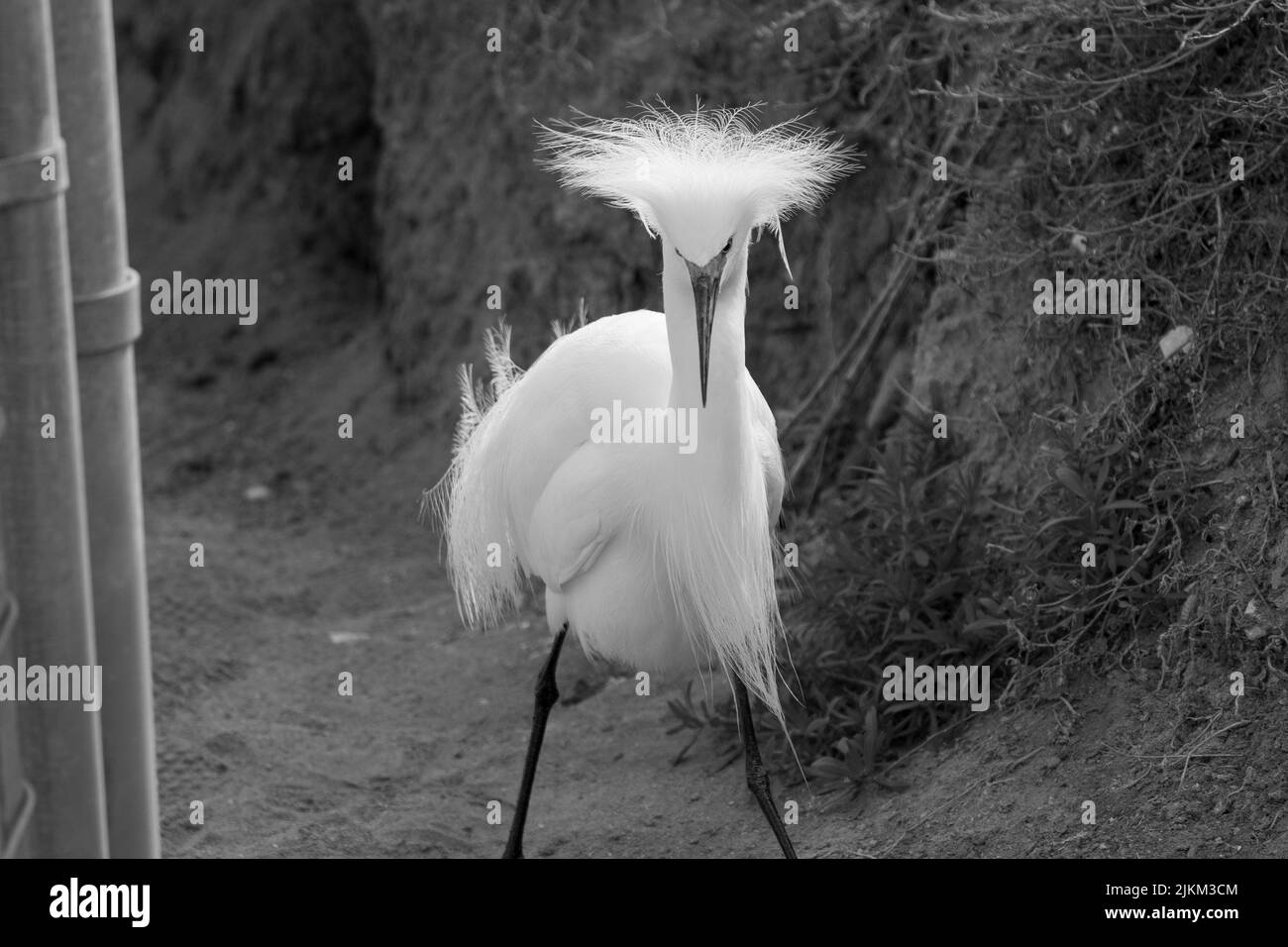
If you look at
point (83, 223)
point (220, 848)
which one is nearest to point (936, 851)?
point (220, 848)

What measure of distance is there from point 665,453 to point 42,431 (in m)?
1.92

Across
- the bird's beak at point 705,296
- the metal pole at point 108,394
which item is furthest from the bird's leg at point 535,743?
the metal pole at point 108,394

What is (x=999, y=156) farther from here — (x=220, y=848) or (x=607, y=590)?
(x=220, y=848)

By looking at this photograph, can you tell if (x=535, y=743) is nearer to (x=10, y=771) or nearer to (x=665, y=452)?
(x=665, y=452)

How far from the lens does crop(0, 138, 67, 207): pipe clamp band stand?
1.28m

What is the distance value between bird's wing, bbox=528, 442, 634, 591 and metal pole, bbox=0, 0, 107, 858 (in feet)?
6.12

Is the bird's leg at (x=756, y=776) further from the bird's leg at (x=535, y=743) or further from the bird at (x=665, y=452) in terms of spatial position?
the bird's leg at (x=535, y=743)

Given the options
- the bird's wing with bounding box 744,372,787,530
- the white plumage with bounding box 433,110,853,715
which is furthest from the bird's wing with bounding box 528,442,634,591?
the bird's wing with bounding box 744,372,787,530

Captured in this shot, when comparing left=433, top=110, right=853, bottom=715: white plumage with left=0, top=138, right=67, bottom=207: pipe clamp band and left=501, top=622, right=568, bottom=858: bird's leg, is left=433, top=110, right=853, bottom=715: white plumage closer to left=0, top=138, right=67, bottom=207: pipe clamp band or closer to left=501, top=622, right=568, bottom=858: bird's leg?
left=501, top=622, right=568, bottom=858: bird's leg

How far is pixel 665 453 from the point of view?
313cm

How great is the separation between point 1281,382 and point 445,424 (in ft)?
13.0

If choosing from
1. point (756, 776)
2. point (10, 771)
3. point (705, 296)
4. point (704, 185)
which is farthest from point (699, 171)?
point (10, 771)
